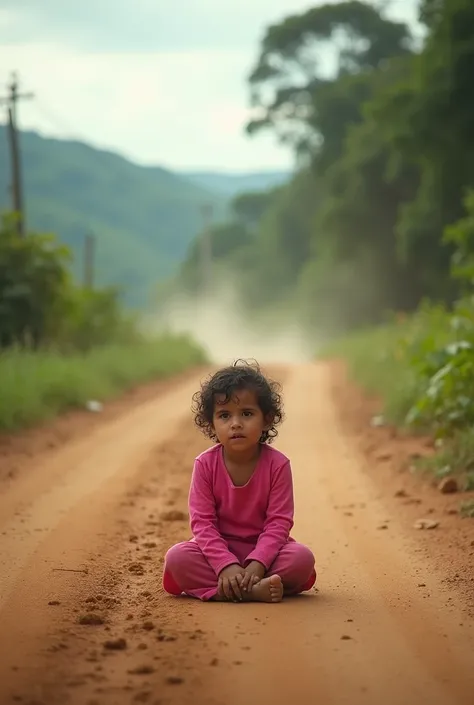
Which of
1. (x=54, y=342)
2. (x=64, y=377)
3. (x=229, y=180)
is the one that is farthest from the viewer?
(x=229, y=180)

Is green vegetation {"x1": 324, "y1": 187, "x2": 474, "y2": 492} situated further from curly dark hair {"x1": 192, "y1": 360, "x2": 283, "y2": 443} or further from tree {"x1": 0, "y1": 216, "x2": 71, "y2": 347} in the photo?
tree {"x1": 0, "y1": 216, "x2": 71, "y2": 347}

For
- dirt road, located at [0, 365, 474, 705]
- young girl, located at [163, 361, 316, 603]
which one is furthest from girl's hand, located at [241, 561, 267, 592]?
dirt road, located at [0, 365, 474, 705]

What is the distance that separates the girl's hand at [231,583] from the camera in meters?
5.50

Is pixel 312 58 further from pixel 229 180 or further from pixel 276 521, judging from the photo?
pixel 229 180

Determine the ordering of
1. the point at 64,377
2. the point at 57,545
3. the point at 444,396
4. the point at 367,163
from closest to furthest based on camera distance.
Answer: the point at 57,545 < the point at 444,396 < the point at 64,377 < the point at 367,163

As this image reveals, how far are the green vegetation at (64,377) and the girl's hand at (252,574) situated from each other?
308 inches

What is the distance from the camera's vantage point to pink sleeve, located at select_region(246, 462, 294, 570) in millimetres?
5637

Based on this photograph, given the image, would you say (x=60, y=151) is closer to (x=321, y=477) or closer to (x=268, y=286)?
(x=268, y=286)

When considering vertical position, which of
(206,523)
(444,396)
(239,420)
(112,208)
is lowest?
(206,523)

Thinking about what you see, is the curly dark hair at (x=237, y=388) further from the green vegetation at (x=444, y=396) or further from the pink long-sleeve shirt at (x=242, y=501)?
the green vegetation at (x=444, y=396)

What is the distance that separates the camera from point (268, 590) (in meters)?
5.52

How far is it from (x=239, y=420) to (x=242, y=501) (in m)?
0.45

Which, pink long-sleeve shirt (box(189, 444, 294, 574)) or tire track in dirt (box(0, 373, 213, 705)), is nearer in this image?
tire track in dirt (box(0, 373, 213, 705))

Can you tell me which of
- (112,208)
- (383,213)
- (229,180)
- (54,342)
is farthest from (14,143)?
(229,180)
